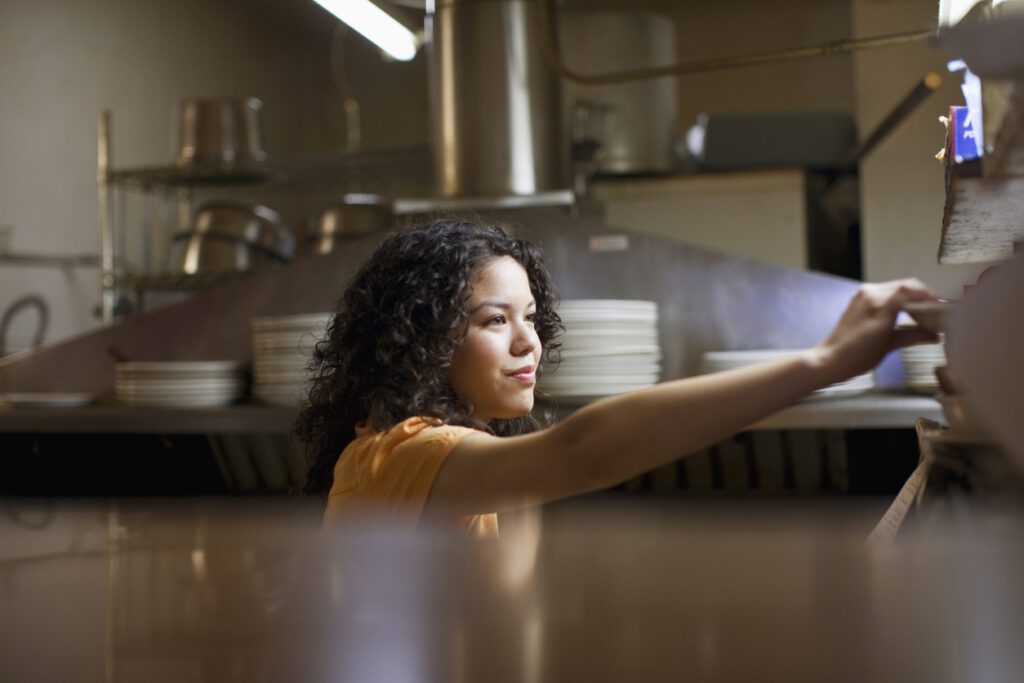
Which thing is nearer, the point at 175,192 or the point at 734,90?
the point at 175,192

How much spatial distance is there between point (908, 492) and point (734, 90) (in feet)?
16.8

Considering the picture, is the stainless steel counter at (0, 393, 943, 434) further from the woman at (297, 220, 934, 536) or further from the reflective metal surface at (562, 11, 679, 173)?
the reflective metal surface at (562, 11, 679, 173)

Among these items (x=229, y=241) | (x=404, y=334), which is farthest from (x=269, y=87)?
(x=404, y=334)

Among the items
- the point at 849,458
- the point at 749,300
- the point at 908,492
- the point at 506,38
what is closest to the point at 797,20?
the point at 506,38

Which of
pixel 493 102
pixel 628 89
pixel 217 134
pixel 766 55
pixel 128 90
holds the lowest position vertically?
pixel 766 55

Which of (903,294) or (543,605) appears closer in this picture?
(543,605)

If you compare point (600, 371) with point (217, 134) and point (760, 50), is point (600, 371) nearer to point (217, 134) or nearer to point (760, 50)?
point (217, 134)

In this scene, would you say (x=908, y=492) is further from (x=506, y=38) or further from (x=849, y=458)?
(x=506, y=38)

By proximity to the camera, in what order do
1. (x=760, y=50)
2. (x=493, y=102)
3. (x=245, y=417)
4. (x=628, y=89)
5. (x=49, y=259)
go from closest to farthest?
(x=245, y=417) < (x=493, y=102) < (x=628, y=89) < (x=49, y=259) < (x=760, y=50)

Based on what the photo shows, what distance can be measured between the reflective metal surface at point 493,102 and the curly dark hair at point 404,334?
134cm

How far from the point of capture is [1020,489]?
374 mm

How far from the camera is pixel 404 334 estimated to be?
1.12 m

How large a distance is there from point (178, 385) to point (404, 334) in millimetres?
1254

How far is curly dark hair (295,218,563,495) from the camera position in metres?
1.08
